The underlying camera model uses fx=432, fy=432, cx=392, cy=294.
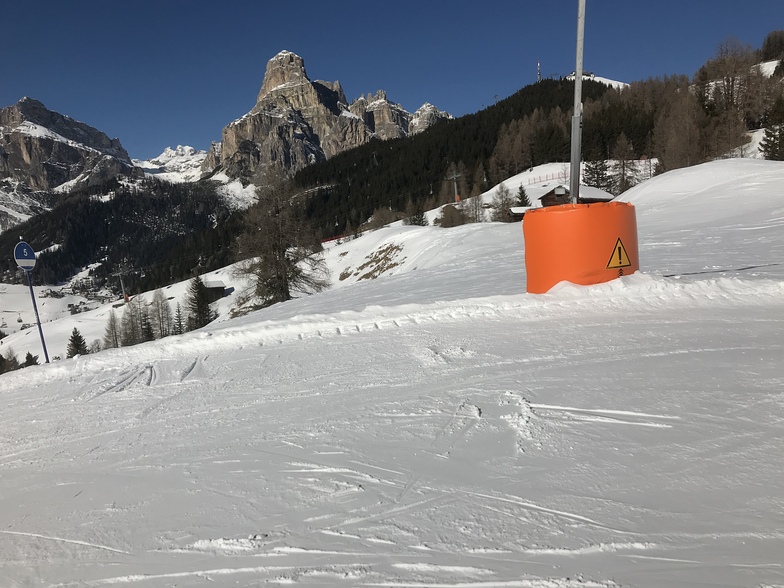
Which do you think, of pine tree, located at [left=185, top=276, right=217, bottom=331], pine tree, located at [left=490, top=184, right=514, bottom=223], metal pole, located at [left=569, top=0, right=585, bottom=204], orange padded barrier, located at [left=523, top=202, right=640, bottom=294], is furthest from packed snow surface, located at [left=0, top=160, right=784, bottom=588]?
pine tree, located at [left=490, top=184, right=514, bottom=223]

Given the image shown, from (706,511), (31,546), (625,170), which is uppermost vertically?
(625,170)

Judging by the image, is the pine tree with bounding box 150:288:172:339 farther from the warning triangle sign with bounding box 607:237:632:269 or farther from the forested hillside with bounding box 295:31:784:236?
the warning triangle sign with bounding box 607:237:632:269

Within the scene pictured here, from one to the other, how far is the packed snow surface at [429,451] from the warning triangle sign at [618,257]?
40 cm

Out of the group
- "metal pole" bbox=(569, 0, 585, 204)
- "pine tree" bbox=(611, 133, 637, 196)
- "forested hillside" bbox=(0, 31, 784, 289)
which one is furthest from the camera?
"pine tree" bbox=(611, 133, 637, 196)

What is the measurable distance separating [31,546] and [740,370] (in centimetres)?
530

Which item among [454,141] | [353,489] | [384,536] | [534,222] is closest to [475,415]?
[353,489]

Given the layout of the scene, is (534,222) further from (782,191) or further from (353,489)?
(782,191)

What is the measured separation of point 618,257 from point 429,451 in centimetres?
502

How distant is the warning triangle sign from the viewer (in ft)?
21.4

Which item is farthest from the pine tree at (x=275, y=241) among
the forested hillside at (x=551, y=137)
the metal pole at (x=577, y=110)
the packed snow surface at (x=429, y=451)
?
the metal pole at (x=577, y=110)

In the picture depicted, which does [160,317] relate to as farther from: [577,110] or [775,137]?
[775,137]

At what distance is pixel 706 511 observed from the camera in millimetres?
2217

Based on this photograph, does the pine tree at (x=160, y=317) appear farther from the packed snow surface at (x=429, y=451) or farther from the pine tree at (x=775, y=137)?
the pine tree at (x=775, y=137)

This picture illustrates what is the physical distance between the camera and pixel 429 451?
3025mm
